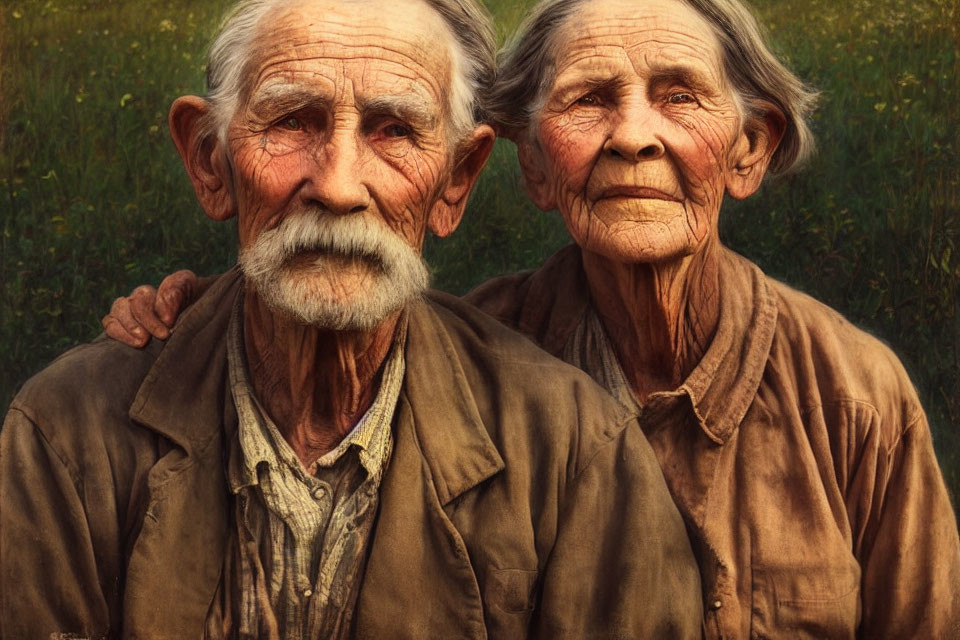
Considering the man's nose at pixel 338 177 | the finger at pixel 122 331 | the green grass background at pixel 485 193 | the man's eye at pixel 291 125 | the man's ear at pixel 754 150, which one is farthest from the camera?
the green grass background at pixel 485 193

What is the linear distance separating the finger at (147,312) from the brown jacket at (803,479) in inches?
44.2

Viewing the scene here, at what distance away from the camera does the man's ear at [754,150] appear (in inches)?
193

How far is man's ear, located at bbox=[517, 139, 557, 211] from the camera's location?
16.0 ft

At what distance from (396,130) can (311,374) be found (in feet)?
2.29

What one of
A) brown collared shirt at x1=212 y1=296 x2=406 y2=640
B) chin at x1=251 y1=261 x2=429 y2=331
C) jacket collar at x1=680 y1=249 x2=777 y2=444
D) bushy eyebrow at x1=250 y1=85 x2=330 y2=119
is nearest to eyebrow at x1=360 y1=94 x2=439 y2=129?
bushy eyebrow at x1=250 y1=85 x2=330 y2=119

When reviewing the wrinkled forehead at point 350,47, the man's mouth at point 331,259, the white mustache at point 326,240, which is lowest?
the man's mouth at point 331,259

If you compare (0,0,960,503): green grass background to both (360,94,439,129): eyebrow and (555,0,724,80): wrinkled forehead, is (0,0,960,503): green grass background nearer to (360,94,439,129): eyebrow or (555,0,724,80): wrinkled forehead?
(555,0,724,80): wrinkled forehead

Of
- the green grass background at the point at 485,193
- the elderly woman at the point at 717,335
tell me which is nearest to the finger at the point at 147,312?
the elderly woman at the point at 717,335

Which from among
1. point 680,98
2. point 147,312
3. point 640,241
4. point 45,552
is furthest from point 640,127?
point 45,552

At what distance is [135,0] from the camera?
5.16m

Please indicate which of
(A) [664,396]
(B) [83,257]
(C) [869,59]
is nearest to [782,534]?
(A) [664,396]

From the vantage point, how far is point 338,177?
13.8ft

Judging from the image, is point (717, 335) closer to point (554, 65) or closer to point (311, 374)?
point (554, 65)

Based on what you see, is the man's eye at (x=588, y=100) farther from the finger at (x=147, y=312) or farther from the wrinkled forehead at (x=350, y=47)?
the finger at (x=147, y=312)
